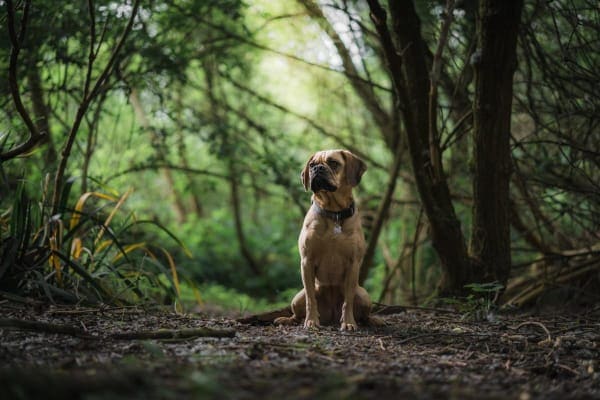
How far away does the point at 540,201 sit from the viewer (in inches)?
276

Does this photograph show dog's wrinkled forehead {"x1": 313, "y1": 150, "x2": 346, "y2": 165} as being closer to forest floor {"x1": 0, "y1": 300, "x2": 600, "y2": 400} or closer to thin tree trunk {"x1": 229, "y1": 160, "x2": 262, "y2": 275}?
forest floor {"x1": 0, "y1": 300, "x2": 600, "y2": 400}

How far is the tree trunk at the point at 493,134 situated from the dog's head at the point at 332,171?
45.2 inches

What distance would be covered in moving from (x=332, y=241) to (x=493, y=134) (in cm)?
169

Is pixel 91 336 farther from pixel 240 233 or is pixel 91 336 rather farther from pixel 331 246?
pixel 240 233

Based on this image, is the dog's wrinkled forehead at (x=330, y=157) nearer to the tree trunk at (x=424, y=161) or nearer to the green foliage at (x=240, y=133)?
the tree trunk at (x=424, y=161)

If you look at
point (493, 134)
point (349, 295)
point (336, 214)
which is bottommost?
point (349, 295)

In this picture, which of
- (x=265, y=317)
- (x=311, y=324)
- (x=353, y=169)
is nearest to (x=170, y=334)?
(x=311, y=324)

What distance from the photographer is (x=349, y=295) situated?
4.87 metres

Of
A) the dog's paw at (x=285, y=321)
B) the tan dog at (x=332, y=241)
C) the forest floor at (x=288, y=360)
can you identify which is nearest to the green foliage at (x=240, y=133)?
the forest floor at (x=288, y=360)

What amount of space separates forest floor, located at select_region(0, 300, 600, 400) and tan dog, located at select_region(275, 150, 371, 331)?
12.8 inches

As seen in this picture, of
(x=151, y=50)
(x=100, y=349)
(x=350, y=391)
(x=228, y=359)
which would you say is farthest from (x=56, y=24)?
(x=350, y=391)

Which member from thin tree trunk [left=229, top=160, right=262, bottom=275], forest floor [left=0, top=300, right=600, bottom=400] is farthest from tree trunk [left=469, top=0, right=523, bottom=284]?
thin tree trunk [left=229, top=160, right=262, bottom=275]

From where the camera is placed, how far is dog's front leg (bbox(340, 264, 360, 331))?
4797mm

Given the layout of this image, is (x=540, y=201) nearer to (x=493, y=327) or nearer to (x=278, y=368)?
(x=493, y=327)
